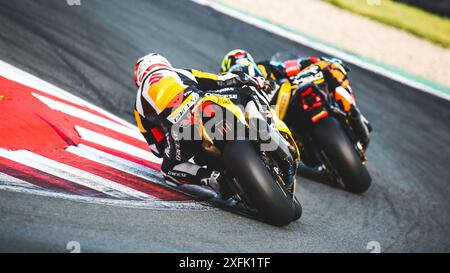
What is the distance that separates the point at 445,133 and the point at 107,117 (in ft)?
17.1

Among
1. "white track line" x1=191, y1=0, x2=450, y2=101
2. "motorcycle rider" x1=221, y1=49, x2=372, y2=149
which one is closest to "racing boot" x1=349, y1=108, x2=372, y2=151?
"motorcycle rider" x1=221, y1=49, x2=372, y2=149

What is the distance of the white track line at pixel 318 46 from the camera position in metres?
11.6

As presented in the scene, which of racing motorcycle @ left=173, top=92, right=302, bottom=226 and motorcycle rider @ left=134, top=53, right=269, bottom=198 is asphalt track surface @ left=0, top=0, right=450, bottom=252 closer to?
racing motorcycle @ left=173, top=92, right=302, bottom=226

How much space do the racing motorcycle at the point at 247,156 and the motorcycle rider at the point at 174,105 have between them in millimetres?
118

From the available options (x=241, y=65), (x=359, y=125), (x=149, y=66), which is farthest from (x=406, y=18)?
(x=149, y=66)

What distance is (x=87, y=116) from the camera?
6.91 meters

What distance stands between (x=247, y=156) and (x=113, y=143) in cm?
215

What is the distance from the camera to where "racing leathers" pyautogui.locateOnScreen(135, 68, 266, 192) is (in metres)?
5.01

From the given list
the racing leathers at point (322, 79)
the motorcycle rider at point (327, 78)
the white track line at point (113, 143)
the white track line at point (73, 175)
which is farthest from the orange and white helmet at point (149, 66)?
the racing leathers at point (322, 79)

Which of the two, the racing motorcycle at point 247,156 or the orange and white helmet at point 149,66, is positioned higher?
the orange and white helmet at point 149,66

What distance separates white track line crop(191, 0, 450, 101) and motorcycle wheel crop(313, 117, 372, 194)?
5.14 meters

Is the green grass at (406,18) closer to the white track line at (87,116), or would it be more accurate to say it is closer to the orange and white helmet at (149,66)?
the white track line at (87,116)
